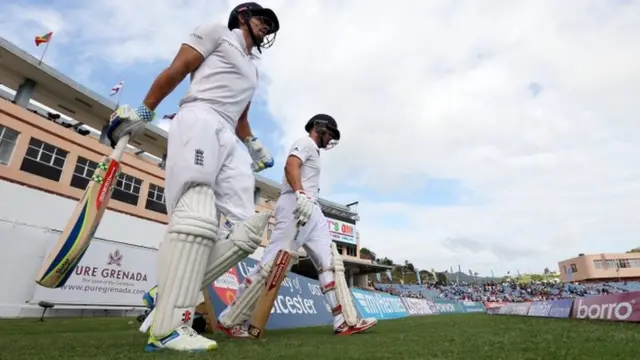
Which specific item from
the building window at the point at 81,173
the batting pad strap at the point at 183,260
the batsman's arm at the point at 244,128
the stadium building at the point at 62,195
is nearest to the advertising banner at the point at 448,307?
the stadium building at the point at 62,195

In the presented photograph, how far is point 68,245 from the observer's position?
203 centimetres

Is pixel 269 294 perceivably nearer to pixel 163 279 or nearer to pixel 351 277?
pixel 163 279

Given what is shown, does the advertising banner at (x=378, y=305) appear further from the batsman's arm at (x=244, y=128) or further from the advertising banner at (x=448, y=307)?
the batsman's arm at (x=244, y=128)

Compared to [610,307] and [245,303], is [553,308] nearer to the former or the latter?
[610,307]

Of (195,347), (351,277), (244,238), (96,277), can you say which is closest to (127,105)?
(244,238)

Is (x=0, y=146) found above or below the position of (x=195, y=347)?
above

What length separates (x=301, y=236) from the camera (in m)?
3.87

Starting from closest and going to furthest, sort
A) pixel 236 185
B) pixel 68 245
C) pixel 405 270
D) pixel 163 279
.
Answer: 1. pixel 163 279
2. pixel 68 245
3. pixel 236 185
4. pixel 405 270

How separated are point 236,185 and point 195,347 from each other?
987 millimetres

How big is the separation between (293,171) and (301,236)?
73 cm

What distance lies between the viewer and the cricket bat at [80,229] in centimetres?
202

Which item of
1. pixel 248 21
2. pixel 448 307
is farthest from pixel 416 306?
pixel 248 21

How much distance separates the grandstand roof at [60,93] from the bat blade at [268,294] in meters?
22.6

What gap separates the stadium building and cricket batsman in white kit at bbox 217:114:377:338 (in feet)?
31.4
